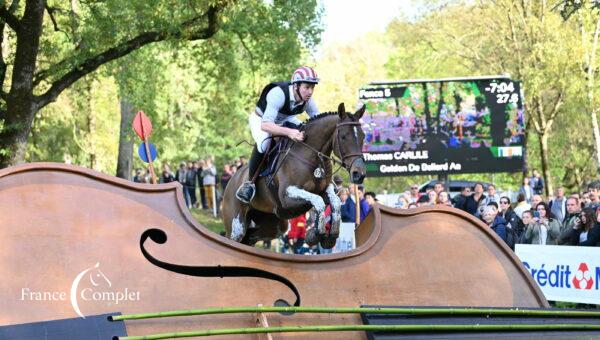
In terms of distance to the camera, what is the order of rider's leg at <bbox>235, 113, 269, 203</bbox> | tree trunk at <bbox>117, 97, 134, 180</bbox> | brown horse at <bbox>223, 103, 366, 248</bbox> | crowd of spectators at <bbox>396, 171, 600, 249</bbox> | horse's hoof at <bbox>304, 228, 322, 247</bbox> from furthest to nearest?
1. tree trunk at <bbox>117, 97, 134, 180</bbox>
2. crowd of spectators at <bbox>396, 171, 600, 249</bbox>
3. rider's leg at <bbox>235, 113, 269, 203</bbox>
4. horse's hoof at <bbox>304, 228, 322, 247</bbox>
5. brown horse at <bbox>223, 103, 366, 248</bbox>

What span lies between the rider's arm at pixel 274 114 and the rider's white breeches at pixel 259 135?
28 cm

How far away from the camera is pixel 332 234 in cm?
948

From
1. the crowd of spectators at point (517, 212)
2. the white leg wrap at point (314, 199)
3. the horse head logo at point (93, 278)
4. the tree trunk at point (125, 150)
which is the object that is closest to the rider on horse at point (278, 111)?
the white leg wrap at point (314, 199)

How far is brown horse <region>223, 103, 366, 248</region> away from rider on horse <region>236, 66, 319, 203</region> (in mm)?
182

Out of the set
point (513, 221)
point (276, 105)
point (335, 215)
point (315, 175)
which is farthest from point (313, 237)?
point (513, 221)

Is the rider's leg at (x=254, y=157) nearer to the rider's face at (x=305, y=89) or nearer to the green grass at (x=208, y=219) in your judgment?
the rider's face at (x=305, y=89)

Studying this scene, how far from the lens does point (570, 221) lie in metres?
15.0

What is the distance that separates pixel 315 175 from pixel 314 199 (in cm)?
38

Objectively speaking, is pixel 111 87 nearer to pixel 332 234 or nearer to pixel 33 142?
pixel 33 142

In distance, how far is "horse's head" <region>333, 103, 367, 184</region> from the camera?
9148 mm

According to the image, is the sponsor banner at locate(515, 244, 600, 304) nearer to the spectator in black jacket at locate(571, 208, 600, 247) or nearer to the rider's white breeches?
the spectator in black jacket at locate(571, 208, 600, 247)

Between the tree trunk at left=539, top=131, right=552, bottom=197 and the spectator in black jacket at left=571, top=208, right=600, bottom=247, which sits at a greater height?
the tree trunk at left=539, top=131, right=552, bottom=197

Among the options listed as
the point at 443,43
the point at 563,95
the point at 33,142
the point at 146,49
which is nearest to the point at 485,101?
the point at 146,49

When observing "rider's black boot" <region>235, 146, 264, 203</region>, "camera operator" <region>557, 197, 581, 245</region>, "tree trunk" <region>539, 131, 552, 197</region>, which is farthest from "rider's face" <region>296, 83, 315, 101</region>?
"tree trunk" <region>539, 131, 552, 197</region>
